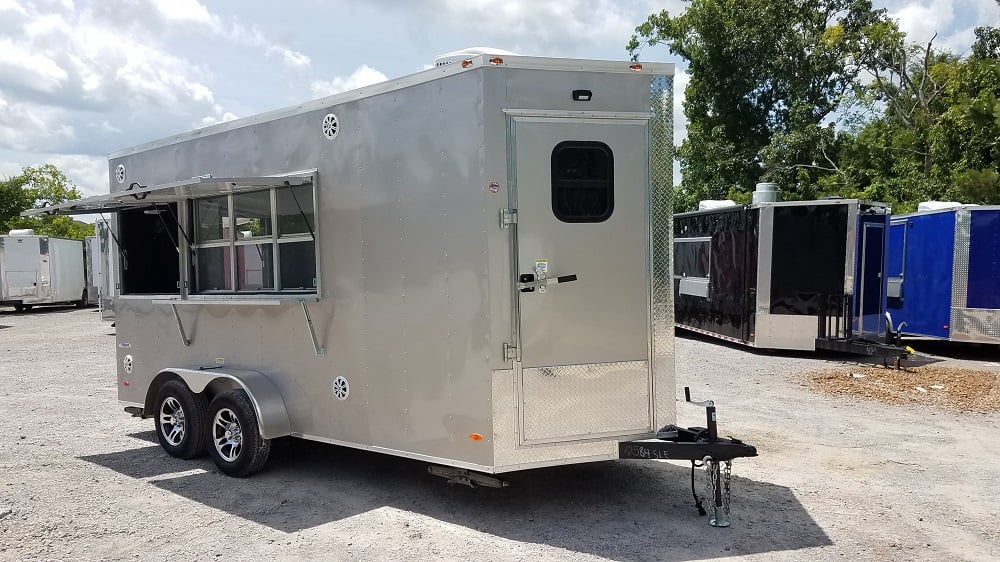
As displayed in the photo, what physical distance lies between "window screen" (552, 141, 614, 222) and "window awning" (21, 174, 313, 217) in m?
1.97

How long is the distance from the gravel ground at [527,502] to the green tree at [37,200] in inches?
1202

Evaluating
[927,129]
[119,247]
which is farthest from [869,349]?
[927,129]

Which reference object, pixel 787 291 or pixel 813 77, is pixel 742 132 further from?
pixel 787 291

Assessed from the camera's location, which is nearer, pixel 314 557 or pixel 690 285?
pixel 314 557

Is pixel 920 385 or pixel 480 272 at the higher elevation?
pixel 480 272

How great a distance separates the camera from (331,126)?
17.7ft

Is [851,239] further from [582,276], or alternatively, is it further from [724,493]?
[582,276]

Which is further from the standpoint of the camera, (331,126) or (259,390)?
(259,390)

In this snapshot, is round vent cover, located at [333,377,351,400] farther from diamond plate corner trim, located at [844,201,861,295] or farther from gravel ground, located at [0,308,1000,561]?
diamond plate corner trim, located at [844,201,861,295]

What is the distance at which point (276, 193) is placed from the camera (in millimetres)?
5793

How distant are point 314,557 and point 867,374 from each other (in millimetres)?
8447

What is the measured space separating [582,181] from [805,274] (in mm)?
7593

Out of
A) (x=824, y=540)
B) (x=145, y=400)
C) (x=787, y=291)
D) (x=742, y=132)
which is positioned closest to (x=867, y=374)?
(x=787, y=291)

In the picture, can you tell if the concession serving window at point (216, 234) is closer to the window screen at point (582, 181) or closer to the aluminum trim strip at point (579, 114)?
the aluminum trim strip at point (579, 114)
